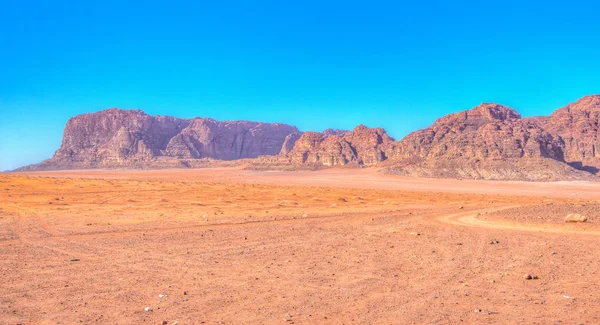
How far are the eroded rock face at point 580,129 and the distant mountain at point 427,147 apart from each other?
0.63ft

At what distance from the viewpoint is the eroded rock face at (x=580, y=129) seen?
100500mm

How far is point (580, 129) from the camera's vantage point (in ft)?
351

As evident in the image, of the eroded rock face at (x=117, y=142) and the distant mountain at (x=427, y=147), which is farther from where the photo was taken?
the eroded rock face at (x=117, y=142)

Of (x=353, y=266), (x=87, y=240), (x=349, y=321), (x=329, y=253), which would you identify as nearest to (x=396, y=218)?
(x=329, y=253)

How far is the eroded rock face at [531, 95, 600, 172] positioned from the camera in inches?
3957

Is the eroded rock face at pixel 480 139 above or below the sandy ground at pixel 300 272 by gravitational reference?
above

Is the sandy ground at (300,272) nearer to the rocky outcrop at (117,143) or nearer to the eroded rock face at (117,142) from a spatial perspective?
the rocky outcrop at (117,143)

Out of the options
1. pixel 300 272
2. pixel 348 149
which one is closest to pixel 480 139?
pixel 348 149

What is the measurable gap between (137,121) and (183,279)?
19929cm

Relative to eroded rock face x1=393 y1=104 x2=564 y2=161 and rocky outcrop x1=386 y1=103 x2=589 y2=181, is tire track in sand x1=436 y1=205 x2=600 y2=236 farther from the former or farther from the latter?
eroded rock face x1=393 y1=104 x2=564 y2=161

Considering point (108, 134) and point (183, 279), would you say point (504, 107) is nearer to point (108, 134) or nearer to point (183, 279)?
point (183, 279)

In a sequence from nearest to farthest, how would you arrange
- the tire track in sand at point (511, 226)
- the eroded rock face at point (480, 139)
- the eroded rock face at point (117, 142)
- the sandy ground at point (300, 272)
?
the sandy ground at point (300, 272)
the tire track in sand at point (511, 226)
the eroded rock face at point (480, 139)
the eroded rock face at point (117, 142)

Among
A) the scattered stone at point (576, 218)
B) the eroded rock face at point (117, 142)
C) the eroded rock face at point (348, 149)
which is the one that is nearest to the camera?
the scattered stone at point (576, 218)

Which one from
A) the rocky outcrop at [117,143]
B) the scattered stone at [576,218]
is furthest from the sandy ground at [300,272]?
the rocky outcrop at [117,143]
